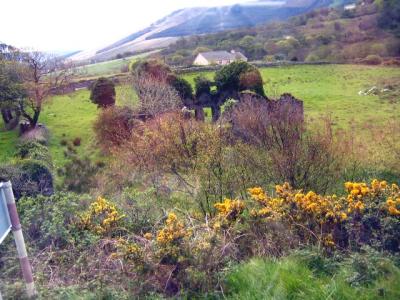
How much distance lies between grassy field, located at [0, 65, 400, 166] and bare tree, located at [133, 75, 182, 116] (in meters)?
0.94

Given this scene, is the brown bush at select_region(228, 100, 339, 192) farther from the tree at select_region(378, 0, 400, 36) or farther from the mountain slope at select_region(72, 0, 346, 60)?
the mountain slope at select_region(72, 0, 346, 60)

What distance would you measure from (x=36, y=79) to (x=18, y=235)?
20.2 meters

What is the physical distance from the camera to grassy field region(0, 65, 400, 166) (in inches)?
770

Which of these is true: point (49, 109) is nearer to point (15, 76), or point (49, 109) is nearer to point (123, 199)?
point (15, 76)

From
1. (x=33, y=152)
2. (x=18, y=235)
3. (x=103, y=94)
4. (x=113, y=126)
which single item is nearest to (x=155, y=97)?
(x=113, y=126)

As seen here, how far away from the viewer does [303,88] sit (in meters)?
27.4

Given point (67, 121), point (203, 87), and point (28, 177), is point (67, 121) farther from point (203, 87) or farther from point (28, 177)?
point (28, 177)

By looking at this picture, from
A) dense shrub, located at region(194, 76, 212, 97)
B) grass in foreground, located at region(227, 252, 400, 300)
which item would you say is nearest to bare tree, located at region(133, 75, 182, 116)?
dense shrub, located at region(194, 76, 212, 97)

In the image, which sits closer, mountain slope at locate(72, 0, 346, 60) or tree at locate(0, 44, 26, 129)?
tree at locate(0, 44, 26, 129)

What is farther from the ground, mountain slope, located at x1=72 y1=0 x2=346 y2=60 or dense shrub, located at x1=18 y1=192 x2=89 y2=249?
mountain slope, located at x1=72 y1=0 x2=346 y2=60

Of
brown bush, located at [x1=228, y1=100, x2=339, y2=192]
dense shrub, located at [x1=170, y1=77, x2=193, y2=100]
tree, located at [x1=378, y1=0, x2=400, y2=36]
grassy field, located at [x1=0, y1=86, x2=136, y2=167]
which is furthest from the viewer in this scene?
tree, located at [x1=378, y1=0, x2=400, y2=36]

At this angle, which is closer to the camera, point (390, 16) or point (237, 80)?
point (237, 80)

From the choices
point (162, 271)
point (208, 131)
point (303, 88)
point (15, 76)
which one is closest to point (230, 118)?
point (208, 131)

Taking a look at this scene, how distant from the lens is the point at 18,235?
336cm
